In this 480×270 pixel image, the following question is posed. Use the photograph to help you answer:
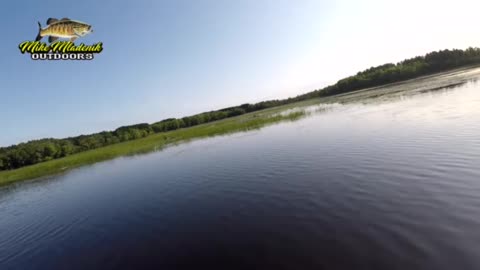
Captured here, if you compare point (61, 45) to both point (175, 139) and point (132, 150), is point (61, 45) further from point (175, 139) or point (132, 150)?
point (175, 139)

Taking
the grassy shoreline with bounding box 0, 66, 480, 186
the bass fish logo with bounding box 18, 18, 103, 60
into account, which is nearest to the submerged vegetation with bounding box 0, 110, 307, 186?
the grassy shoreline with bounding box 0, 66, 480, 186

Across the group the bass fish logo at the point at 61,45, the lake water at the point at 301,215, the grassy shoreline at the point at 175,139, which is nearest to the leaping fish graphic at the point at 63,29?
the bass fish logo at the point at 61,45

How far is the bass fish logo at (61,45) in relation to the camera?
2030 centimetres

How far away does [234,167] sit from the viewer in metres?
19.4

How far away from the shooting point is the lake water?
260 inches

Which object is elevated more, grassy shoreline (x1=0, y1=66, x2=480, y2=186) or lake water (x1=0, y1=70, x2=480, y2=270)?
grassy shoreline (x1=0, y1=66, x2=480, y2=186)

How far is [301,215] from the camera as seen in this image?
9.17 meters

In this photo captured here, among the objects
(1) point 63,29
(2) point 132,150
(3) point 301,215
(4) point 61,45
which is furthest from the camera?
(2) point 132,150

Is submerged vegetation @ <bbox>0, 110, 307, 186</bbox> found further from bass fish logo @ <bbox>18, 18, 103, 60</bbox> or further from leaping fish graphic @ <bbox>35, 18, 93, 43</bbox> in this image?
leaping fish graphic @ <bbox>35, 18, 93, 43</bbox>

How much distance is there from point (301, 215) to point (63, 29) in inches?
923

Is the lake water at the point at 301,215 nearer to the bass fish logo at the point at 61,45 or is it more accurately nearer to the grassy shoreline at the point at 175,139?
the bass fish logo at the point at 61,45

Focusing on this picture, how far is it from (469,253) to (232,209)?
26.3 ft

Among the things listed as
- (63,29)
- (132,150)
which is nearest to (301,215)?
(63,29)

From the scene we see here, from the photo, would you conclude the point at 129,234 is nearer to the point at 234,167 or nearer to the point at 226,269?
the point at 226,269
